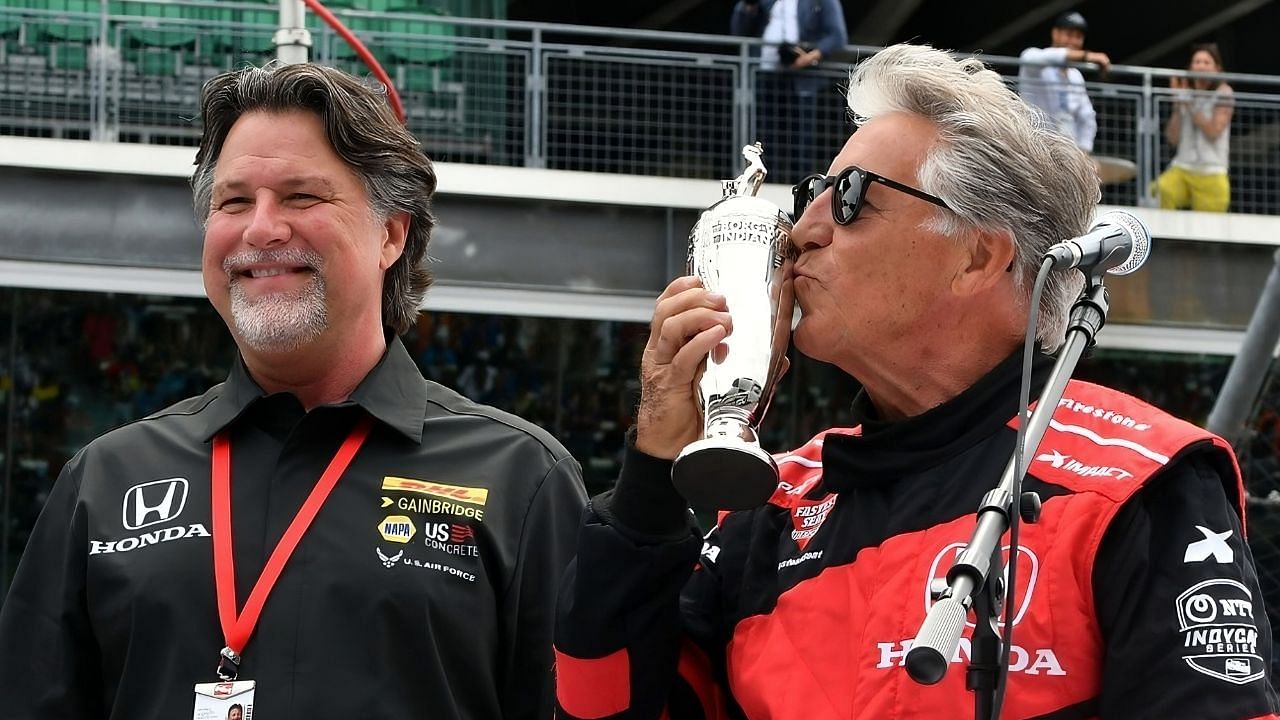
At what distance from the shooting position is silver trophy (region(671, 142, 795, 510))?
82.4 inches

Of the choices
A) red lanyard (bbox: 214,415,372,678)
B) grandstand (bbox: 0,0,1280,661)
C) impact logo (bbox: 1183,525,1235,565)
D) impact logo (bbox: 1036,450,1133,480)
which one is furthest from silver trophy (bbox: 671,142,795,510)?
grandstand (bbox: 0,0,1280,661)

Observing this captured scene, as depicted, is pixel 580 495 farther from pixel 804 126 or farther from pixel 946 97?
pixel 804 126

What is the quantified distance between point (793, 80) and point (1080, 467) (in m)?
8.95

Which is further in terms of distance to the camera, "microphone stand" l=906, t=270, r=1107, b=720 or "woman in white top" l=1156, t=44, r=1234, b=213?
"woman in white top" l=1156, t=44, r=1234, b=213

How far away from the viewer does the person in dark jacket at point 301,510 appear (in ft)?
8.70

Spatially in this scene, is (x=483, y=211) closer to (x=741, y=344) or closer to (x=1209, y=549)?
(x=741, y=344)

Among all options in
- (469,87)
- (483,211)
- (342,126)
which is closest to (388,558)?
(342,126)

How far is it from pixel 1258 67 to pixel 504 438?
56.7 feet

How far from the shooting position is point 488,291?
10.1 m

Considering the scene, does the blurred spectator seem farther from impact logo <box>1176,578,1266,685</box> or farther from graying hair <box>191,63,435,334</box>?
impact logo <box>1176,578,1266,685</box>

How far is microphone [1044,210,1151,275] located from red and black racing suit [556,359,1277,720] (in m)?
0.22

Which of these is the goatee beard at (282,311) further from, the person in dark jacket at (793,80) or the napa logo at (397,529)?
the person in dark jacket at (793,80)

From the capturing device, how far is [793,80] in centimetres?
1095

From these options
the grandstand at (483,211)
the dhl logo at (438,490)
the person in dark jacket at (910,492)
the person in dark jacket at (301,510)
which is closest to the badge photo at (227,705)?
the person in dark jacket at (301,510)
